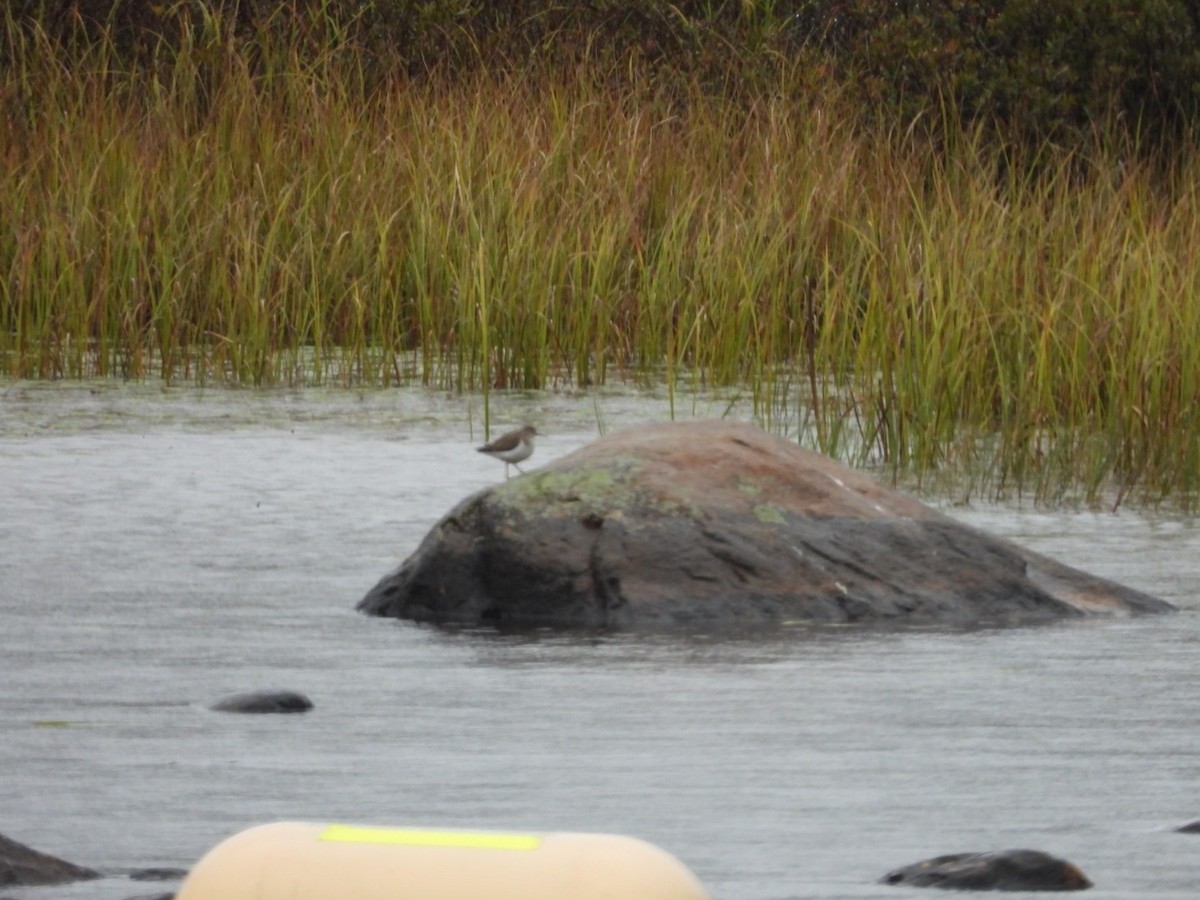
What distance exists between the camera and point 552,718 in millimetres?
5297

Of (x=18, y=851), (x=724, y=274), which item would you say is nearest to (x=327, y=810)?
(x=18, y=851)

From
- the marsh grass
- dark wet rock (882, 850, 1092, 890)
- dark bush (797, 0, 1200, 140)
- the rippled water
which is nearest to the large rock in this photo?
the rippled water

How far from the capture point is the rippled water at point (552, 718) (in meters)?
4.32

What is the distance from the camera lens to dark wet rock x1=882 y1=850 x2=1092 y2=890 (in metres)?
3.91

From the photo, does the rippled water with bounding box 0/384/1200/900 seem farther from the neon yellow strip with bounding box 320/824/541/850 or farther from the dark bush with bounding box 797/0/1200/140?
the dark bush with bounding box 797/0/1200/140

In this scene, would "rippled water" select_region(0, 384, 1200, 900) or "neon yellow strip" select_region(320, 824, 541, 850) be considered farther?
"rippled water" select_region(0, 384, 1200, 900)

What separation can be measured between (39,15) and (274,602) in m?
10.5

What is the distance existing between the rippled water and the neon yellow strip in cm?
129

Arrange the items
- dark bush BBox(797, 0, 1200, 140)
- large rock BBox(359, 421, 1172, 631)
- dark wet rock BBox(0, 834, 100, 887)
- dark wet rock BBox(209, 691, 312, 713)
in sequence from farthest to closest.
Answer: dark bush BBox(797, 0, 1200, 140) → large rock BBox(359, 421, 1172, 631) → dark wet rock BBox(209, 691, 312, 713) → dark wet rock BBox(0, 834, 100, 887)

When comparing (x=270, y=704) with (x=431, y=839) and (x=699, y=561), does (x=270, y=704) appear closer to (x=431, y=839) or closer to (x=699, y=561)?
(x=699, y=561)

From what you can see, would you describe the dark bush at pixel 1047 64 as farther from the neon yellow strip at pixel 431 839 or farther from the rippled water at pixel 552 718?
the neon yellow strip at pixel 431 839

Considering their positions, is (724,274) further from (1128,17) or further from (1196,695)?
(1196,695)

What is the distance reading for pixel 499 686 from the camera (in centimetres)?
568

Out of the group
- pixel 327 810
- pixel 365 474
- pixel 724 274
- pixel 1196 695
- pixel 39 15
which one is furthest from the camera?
pixel 39 15
